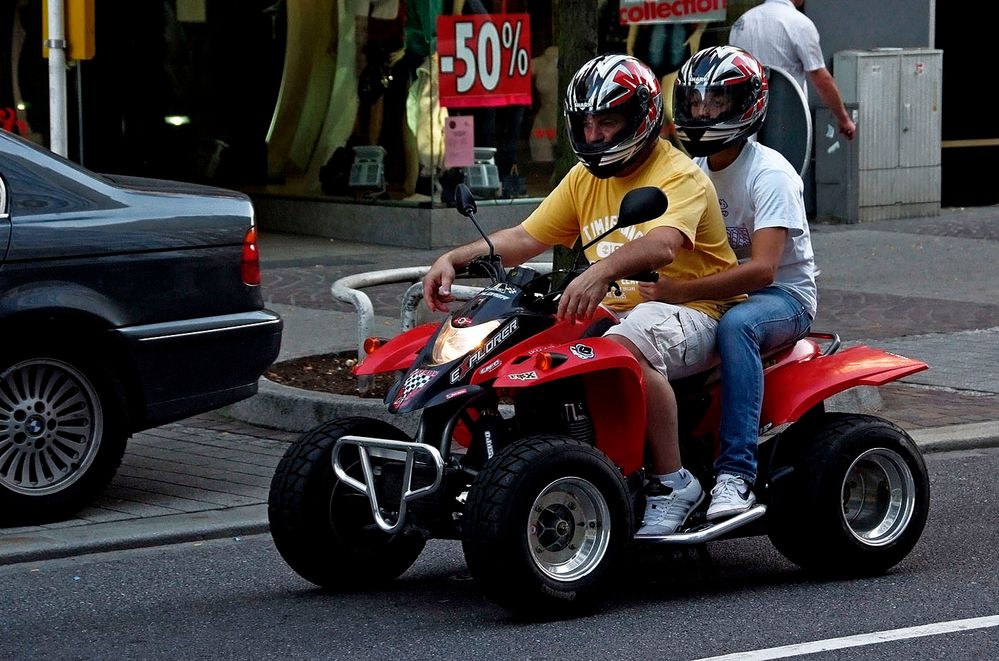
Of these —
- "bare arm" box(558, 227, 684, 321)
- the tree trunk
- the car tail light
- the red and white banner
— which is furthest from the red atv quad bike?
the red and white banner

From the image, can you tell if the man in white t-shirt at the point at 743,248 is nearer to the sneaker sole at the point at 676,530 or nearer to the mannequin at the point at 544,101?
the sneaker sole at the point at 676,530

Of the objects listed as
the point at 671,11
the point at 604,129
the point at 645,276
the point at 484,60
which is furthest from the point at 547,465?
the point at 671,11

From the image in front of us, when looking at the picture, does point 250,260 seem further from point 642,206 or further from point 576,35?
point 576,35

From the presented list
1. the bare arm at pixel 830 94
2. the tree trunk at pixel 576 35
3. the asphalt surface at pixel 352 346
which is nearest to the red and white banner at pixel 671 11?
the asphalt surface at pixel 352 346

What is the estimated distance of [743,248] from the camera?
236 inches

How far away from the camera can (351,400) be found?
8.14 m

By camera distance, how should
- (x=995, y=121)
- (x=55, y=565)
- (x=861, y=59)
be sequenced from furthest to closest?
1. (x=995, y=121)
2. (x=861, y=59)
3. (x=55, y=565)

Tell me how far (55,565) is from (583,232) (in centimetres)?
218

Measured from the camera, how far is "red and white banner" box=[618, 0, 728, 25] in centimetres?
1598

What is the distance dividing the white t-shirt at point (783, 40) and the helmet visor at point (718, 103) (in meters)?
5.19

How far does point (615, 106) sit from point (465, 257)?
697mm

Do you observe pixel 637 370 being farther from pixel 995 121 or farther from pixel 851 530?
pixel 995 121

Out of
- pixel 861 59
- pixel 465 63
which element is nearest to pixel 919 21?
pixel 861 59

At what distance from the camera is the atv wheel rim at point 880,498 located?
230 inches
